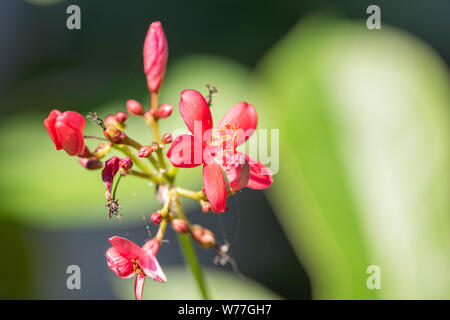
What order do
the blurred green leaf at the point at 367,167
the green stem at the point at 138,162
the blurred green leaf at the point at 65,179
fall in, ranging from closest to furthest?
1. the green stem at the point at 138,162
2. the blurred green leaf at the point at 367,167
3. the blurred green leaf at the point at 65,179

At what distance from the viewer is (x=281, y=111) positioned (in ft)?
4.50

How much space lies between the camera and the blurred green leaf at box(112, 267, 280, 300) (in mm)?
1386

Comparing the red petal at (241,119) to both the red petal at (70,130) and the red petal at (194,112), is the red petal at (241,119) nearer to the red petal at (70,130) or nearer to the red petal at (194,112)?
the red petal at (194,112)

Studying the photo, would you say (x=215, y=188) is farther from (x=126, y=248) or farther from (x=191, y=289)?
Result: (x=191, y=289)

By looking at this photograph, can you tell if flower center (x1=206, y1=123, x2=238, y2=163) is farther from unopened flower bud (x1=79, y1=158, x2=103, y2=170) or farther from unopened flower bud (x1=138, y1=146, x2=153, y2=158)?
unopened flower bud (x1=79, y1=158, x2=103, y2=170)

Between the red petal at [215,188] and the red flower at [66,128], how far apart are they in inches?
7.7

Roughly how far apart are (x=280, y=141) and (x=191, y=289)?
0.49 meters

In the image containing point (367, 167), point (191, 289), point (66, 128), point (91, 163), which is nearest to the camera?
point (66, 128)

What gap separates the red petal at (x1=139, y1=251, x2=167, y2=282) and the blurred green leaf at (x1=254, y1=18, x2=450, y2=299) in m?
0.55

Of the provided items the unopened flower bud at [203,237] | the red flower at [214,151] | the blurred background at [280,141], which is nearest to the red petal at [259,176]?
the red flower at [214,151]

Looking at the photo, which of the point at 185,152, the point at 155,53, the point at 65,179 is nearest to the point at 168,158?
the point at 185,152

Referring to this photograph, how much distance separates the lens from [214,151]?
79 cm

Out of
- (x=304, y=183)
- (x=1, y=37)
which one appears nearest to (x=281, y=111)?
(x=304, y=183)

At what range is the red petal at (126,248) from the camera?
2.36 ft
